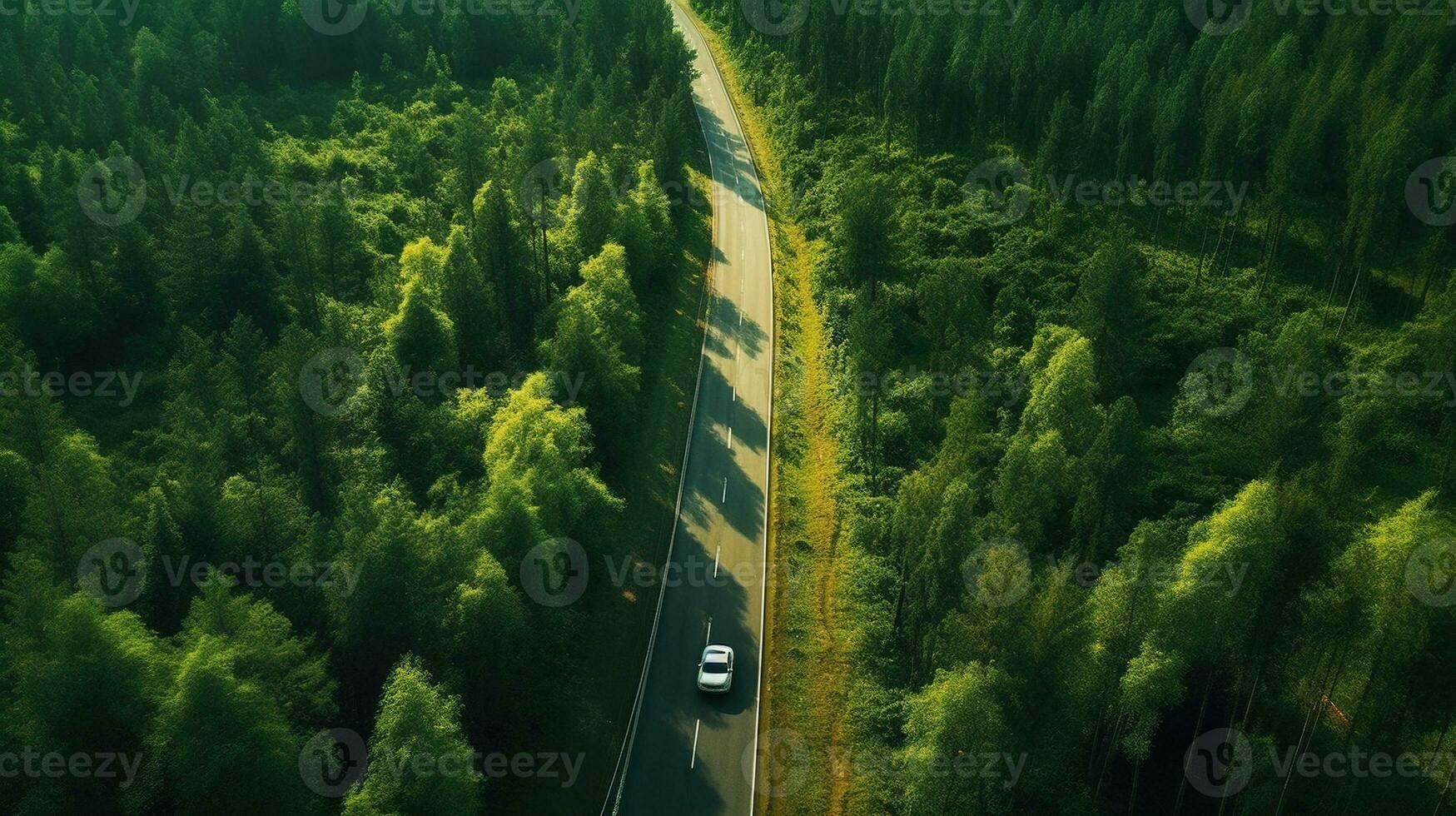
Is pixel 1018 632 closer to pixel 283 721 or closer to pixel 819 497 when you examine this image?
pixel 819 497

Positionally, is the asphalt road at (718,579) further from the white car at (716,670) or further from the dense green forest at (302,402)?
the dense green forest at (302,402)

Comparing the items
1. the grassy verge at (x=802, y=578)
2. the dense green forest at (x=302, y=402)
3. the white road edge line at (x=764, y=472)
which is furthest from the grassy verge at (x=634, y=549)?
the grassy verge at (x=802, y=578)

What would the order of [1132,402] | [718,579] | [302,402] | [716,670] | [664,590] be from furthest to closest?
1. [718,579]
2. [302,402]
3. [664,590]
4. [1132,402]
5. [716,670]

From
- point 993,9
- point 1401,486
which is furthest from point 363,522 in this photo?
point 993,9

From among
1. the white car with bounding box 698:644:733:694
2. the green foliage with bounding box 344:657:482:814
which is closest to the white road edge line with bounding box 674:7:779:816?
the white car with bounding box 698:644:733:694

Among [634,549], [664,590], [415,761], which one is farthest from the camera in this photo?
[634,549]

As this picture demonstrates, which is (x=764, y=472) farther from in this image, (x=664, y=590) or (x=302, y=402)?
(x=302, y=402)

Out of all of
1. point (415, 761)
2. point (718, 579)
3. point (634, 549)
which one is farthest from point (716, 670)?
point (415, 761)

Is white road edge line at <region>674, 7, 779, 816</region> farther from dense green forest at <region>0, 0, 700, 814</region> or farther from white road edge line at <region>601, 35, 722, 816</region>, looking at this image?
dense green forest at <region>0, 0, 700, 814</region>
